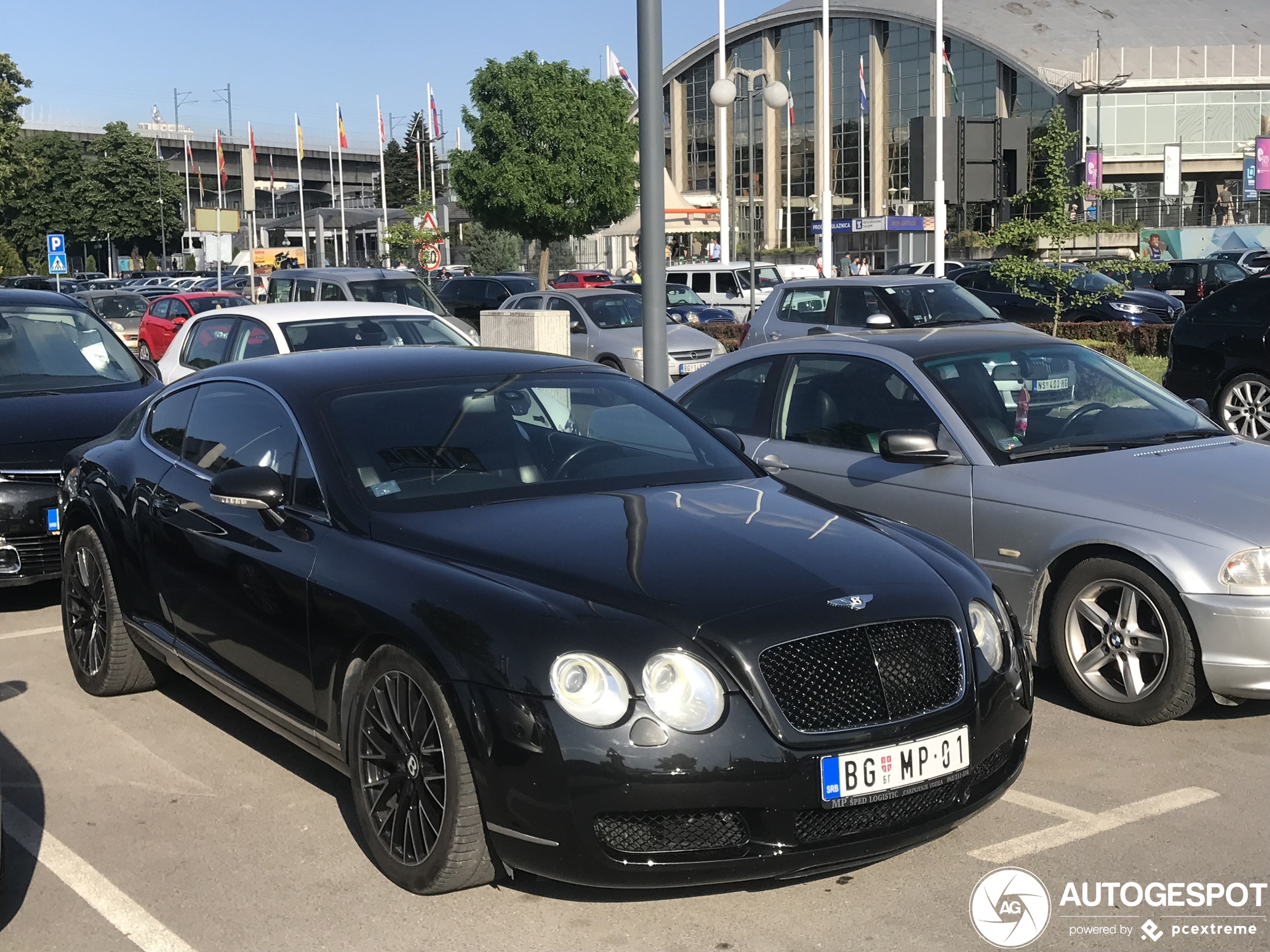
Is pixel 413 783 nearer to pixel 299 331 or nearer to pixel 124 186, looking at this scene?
pixel 299 331

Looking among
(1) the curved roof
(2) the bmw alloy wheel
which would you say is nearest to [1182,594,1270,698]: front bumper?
(2) the bmw alloy wheel

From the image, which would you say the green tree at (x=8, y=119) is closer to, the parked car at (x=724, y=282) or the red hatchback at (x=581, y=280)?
the red hatchback at (x=581, y=280)

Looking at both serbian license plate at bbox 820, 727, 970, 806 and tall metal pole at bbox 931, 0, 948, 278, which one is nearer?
serbian license plate at bbox 820, 727, 970, 806

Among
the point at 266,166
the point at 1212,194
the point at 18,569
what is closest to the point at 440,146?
the point at 266,166

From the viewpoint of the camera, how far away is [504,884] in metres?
4.18

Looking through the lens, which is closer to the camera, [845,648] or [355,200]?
[845,648]

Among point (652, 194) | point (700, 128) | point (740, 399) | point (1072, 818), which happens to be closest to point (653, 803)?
point (1072, 818)

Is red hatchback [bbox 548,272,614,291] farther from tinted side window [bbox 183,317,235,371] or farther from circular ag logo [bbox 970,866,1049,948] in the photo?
circular ag logo [bbox 970,866,1049,948]

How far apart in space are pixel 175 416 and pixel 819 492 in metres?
3.04

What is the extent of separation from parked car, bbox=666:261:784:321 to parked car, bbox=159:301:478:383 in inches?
813

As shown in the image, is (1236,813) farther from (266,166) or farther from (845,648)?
(266,166)

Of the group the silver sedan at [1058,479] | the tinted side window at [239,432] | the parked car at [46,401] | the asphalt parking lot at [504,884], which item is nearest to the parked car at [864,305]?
the parked car at [46,401]

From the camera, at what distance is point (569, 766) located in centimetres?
363

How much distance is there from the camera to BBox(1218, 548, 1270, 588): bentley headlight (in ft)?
17.4
